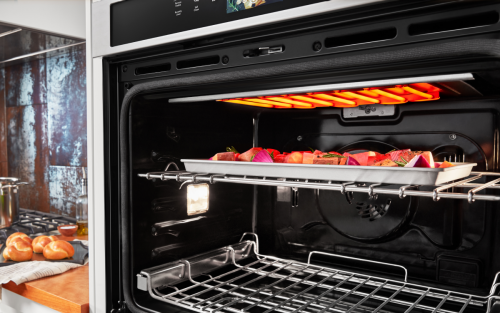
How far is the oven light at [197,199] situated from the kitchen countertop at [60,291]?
1.17 feet

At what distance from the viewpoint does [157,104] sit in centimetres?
103

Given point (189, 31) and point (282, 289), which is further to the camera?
point (282, 289)

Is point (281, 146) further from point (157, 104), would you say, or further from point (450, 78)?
point (450, 78)

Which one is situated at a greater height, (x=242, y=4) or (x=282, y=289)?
(x=242, y=4)

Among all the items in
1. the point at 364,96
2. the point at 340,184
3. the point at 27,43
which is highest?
the point at 27,43

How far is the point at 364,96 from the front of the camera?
2.96 feet

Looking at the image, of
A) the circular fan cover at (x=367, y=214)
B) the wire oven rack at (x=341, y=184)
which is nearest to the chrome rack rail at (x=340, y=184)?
the wire oven rack at (x=341, y=184)

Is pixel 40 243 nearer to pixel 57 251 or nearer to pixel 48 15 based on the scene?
pixel 57 251

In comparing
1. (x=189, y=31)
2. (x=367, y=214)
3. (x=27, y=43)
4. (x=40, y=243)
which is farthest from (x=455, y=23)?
(x=27, y=43)

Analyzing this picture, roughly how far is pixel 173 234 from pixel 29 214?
160cm

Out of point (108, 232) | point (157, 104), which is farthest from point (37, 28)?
point (108, 232)

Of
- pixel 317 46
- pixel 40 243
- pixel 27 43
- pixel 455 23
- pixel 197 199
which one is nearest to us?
pixel 455 23

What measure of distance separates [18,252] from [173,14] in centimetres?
103

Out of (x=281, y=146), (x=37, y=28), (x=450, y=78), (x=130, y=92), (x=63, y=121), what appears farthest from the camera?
(x=63, y=121)
